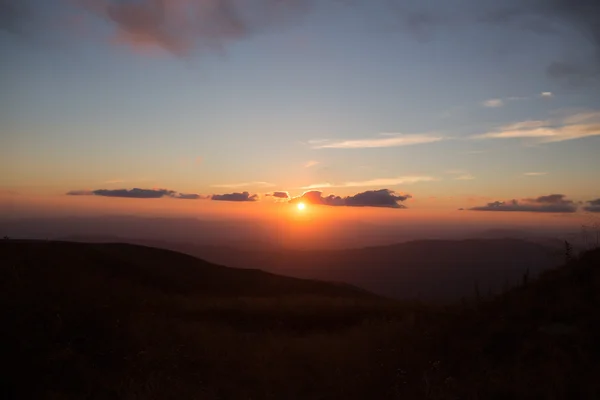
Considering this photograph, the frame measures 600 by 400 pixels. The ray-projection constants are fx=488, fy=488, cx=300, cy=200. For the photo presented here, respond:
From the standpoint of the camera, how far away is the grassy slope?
8.30m

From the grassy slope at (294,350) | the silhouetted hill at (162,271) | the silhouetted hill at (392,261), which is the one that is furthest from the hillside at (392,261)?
the grassy slope at (294,350)

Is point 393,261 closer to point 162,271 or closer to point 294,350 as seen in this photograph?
point 162,271

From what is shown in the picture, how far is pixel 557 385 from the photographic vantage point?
7496mm

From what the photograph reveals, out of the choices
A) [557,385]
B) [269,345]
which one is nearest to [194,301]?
[269,345]

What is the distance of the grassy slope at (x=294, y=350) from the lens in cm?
830

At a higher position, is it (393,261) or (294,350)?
(294,350)

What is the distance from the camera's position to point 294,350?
1146cm

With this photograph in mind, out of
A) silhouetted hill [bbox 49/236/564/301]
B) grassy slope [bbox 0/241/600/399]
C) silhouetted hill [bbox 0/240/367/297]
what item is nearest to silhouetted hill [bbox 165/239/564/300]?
silhouetted hill [bbox 49/236/564/301]

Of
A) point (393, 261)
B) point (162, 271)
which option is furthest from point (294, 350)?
point (393, 261)

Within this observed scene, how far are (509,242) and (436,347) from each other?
4102 inches

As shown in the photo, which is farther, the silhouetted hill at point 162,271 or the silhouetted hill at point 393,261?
the silhouetted hill at point 393,261

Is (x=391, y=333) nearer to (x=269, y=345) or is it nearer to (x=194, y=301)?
(x=269, y=345)

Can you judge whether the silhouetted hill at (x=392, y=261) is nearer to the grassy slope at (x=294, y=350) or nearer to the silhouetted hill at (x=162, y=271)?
the silhouetted hill at (x=162, y=271)

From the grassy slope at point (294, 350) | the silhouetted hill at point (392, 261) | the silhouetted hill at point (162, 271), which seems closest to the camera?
the grassy slope at point (294, 350)
